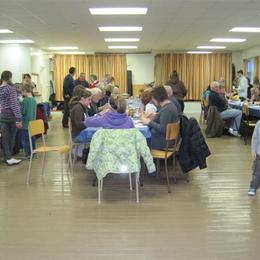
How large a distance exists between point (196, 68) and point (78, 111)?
11723 mm

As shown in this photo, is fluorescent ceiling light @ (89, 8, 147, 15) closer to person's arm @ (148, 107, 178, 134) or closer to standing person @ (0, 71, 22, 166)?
standing person @ (0, 71, 22, 166)

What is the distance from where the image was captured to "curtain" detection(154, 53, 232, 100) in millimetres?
16328

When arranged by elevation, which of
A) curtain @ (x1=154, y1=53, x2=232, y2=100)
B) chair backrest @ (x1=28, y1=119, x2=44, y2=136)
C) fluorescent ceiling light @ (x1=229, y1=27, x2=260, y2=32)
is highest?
fluorescent ceiling light @ (x1=229, y1=27, x2=260, y2=32)

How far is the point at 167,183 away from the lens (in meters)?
4.98

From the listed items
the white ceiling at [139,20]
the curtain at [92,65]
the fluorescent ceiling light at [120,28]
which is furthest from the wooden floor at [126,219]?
the curtain at [92,65]

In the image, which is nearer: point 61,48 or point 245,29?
point 245,29

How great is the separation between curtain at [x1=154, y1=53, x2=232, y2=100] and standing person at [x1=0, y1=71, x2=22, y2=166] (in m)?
10.7

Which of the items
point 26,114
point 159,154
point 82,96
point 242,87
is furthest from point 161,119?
point 242,87

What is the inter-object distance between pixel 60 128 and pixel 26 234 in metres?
7.67

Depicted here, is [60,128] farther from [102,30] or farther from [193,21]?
[193,21]

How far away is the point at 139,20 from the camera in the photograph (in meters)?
8.71

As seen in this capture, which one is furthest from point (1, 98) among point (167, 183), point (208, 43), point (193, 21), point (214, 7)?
point (208, 43)

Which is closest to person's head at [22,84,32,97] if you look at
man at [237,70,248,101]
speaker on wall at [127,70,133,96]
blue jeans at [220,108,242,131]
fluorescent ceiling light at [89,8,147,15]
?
fluorescent ceiling light at [89,8,147,15]

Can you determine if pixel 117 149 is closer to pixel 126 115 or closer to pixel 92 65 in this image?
pixel 126 115
